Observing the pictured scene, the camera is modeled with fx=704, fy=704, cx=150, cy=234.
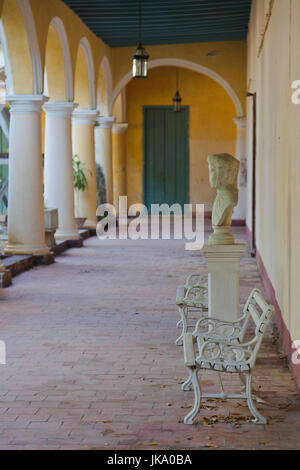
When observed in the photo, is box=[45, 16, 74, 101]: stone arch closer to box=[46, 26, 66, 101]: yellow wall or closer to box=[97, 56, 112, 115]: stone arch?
box=[46, 26, 66, 101]: yellow wall

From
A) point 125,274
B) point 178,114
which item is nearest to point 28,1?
point 125,274

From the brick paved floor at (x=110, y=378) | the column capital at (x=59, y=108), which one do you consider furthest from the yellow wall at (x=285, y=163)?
the column capital at (x=59, y=108)

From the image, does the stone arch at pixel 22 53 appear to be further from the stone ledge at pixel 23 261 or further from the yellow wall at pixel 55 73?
the stone ledge at pixel 23 261

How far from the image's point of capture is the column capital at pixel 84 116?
53.3 ft

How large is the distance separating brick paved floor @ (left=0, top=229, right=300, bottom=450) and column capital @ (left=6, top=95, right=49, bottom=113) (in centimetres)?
301

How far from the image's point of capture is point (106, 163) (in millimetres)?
19172

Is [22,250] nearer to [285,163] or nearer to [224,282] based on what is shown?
[224,282]

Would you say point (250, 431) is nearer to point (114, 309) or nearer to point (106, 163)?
point (114, 309)

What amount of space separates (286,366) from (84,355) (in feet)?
5.53

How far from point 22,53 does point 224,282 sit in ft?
22.3

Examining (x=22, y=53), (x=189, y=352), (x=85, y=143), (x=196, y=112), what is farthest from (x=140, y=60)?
(x=196, y=112)

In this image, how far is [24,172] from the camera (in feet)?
37.1

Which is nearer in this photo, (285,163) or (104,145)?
(285,163)

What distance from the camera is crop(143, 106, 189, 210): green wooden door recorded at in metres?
23.6
